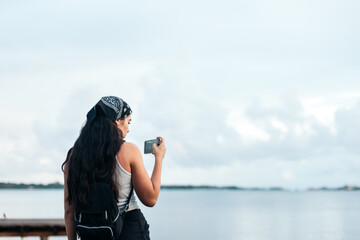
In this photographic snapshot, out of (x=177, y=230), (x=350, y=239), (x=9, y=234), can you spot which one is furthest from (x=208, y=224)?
(x=9, y=234)

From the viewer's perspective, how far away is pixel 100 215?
247 cm

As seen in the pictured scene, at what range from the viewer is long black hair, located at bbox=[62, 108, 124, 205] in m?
2.47

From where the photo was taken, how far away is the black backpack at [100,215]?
245 cm

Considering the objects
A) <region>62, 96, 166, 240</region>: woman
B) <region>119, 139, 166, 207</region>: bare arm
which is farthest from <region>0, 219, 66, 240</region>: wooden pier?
<region>119, 139, 166, 207</region>: bare arm

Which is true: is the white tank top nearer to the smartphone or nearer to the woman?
the woman

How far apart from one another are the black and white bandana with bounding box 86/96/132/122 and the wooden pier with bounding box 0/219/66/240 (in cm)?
158

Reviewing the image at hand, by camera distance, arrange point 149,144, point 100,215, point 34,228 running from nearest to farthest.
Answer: point 100,215 → point 149,144 → point 34,228

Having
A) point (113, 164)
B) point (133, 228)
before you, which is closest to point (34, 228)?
point (133, 228)

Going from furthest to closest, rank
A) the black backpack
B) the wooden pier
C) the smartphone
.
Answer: the wooden pier, the smartphone, the black backpack

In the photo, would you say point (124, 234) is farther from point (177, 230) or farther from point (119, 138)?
point (177, 230)

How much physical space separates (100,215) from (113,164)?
246mm

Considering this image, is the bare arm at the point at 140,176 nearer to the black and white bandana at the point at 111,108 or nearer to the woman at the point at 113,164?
the woman at the point at 113,164

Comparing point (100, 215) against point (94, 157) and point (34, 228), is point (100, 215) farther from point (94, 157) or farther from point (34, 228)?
point (34, 228)

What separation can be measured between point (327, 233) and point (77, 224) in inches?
1422
